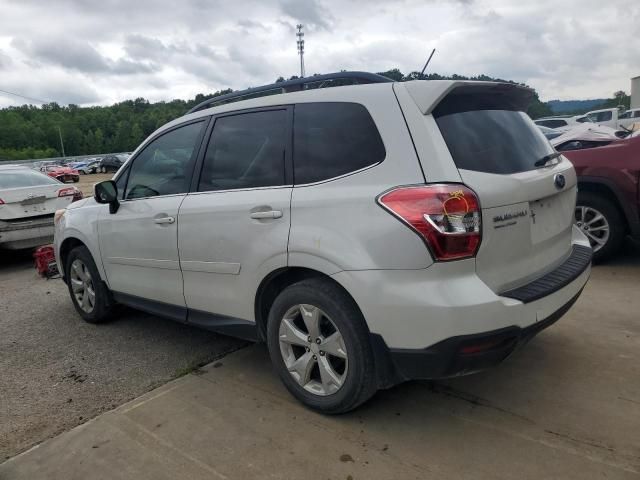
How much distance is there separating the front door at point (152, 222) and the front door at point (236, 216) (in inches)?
5.6

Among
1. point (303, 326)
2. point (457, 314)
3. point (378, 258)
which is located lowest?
point (303, 326)

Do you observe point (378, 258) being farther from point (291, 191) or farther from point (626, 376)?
point (626, 376)

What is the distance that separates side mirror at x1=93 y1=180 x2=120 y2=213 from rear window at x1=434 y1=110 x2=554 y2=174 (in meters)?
2.72

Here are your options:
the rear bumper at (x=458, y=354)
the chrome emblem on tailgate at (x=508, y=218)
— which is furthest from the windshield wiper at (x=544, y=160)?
the rear bumper at (x=458, y=354)

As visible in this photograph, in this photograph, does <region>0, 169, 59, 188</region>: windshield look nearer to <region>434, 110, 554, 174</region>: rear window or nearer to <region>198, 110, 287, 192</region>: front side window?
<region>198, 110, 287, 192</region>: front side window

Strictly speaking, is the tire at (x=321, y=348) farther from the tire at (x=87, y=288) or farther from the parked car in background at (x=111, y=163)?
the parked car in background at (x=111, y=163)

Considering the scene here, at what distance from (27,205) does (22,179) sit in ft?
2.54

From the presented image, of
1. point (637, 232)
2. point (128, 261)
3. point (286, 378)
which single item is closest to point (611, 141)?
point (637, 232)

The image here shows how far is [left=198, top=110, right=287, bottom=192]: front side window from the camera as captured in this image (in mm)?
3119

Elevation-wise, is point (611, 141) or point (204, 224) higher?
point (611, 141)

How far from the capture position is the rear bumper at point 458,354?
7.86 ft

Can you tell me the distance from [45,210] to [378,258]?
6.80 metres

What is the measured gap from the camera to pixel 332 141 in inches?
113

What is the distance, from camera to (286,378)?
307cm
